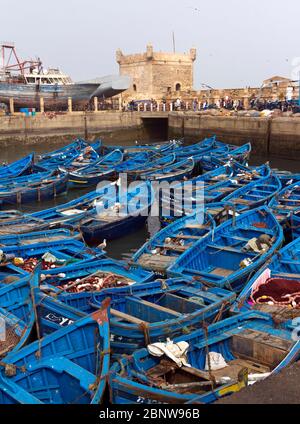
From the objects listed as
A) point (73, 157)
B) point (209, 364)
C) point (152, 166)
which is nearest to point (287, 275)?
point (209, 364)

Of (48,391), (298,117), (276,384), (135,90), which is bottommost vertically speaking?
(48,391)

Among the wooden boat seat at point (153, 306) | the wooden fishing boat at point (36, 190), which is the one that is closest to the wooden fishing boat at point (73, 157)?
the wooden fishing boat at point (36, 190)

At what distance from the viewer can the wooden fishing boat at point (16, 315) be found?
770 centimetres

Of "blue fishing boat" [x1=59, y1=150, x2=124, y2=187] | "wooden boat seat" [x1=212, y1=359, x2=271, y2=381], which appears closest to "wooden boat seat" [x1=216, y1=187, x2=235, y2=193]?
"blue fishing boat" [x1=59, y1=150, x2=124, y2=187]

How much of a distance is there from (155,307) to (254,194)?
1091 cm

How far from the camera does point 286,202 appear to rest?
16.8 meters

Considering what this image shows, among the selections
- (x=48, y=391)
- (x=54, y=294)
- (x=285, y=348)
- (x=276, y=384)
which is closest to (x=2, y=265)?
(x=54, y=294)

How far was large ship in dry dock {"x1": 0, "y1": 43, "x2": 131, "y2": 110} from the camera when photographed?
4219 centimetres

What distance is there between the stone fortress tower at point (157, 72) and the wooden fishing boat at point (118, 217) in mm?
37683

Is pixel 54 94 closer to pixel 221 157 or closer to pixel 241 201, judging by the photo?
pixel 221 157

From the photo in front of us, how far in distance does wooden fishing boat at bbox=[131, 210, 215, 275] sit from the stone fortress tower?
1612 inches

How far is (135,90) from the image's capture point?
5662 cm
